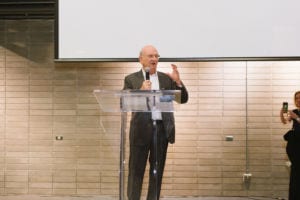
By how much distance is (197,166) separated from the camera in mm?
4938

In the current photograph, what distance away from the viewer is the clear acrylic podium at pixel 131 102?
271 centimetres

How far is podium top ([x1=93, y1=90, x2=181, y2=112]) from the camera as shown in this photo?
2.70m

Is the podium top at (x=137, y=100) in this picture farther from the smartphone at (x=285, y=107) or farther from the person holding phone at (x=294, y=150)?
the smartphone at (x=285, y=107)

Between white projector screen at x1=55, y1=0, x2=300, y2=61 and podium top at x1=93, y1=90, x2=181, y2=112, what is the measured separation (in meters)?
1.49

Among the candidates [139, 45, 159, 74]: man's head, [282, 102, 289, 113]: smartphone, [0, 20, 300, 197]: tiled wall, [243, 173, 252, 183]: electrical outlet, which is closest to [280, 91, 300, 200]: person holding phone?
[282, 102, 289, 113]: smartphone

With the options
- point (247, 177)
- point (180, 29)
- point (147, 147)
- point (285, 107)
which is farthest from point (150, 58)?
point (247, 177)

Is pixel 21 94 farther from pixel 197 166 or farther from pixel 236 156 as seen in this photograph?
pixel 236 156

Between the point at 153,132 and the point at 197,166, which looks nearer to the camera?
the point at 153,132

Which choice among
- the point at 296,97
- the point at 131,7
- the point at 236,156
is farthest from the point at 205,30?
the point at 236,156

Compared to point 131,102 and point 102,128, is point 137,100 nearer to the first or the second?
point 131,102

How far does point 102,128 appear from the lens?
16.1 feet

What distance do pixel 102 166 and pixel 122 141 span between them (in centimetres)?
222

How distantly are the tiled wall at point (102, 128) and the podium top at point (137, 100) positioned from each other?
2052 millimetres

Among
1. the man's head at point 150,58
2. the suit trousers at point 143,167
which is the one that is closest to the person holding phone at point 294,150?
the man's head at point 150,58
